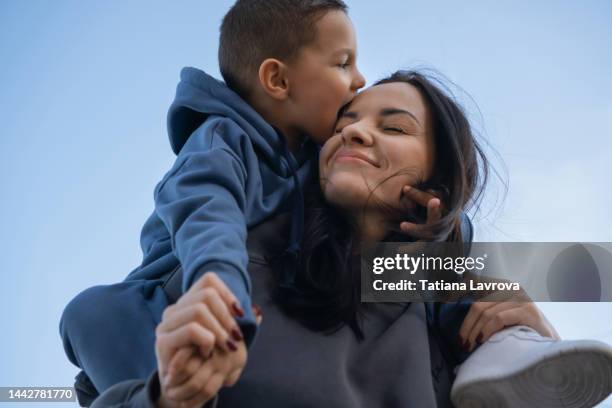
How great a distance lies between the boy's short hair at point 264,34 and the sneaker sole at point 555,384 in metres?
0.81

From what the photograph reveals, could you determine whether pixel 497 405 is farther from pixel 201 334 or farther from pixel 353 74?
pixel 353 74

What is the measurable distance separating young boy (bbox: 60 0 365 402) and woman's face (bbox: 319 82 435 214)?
80 millimetres

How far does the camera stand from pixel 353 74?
5.01 ft

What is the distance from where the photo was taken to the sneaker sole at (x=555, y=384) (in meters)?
0.98

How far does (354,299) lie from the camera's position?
1.13 metres

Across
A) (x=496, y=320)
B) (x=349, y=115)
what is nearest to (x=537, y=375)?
(x=496, y=320)

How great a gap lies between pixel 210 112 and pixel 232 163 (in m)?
0.22

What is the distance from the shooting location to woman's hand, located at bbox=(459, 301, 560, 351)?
3.95 feet

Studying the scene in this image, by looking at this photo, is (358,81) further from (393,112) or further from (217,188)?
(217,188)

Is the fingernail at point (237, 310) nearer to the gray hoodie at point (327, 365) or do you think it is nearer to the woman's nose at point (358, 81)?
the gray hoodie at point (327, 365)

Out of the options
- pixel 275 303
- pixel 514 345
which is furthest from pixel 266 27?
pixel 514 345

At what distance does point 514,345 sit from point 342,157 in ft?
1.44

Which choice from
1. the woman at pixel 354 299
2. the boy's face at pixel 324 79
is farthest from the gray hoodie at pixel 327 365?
the boy's face at pixel 324 79

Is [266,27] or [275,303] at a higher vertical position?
[266,27]
